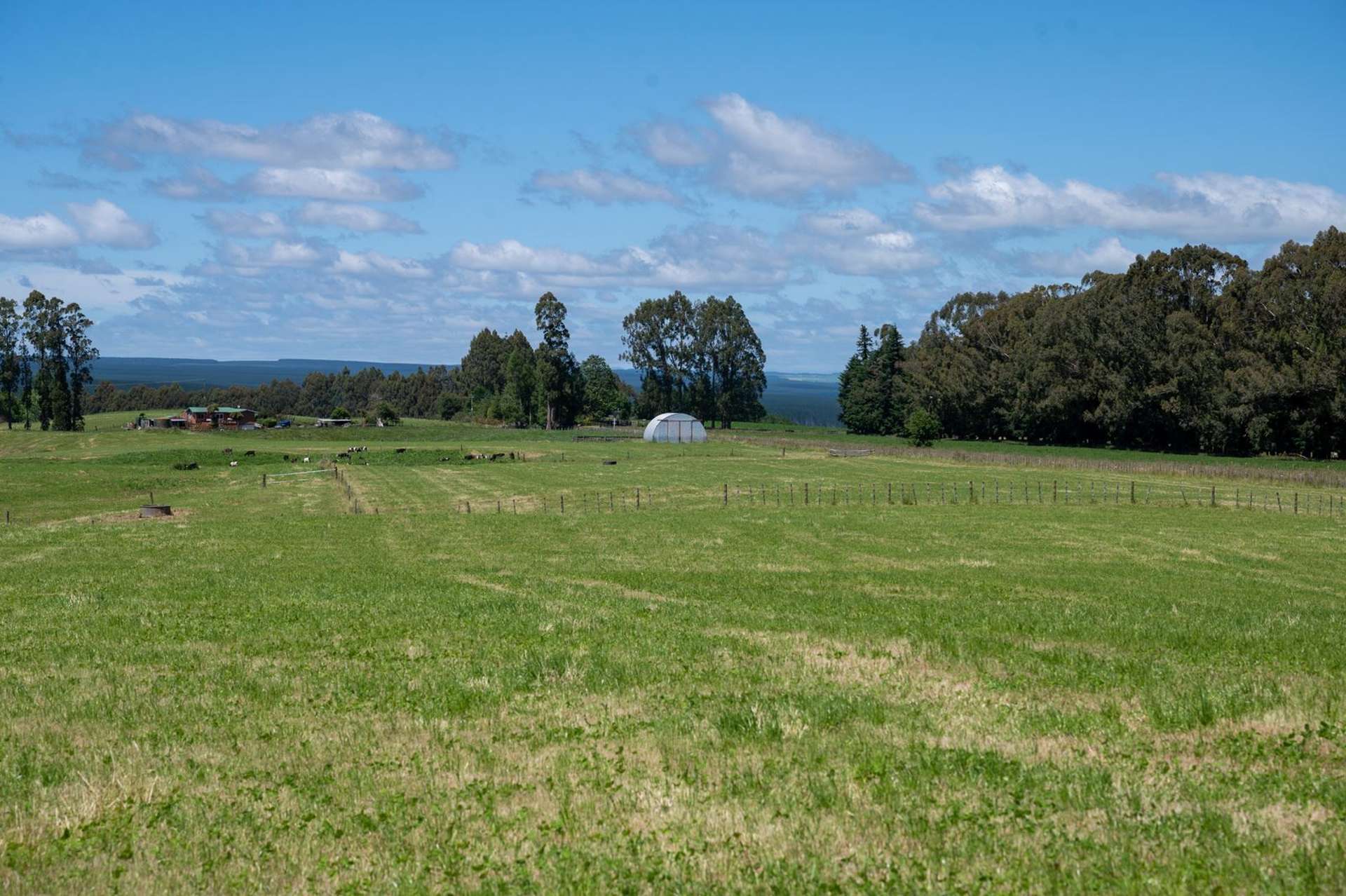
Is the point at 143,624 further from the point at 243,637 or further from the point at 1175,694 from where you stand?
the point at 1175,694

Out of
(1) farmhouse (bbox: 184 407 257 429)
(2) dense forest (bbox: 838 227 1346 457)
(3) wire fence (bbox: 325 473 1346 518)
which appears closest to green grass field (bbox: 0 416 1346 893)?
(3) wire fence (bbox: 325 473 1346 518)

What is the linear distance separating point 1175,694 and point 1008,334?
133m

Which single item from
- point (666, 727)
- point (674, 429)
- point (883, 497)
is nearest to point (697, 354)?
point (674, 429)

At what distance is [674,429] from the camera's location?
13300 centimetres

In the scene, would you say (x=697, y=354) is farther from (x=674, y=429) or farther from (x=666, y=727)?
(x=666, y=727)

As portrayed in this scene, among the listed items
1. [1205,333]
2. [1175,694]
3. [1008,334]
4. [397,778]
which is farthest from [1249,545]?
[1008,334]

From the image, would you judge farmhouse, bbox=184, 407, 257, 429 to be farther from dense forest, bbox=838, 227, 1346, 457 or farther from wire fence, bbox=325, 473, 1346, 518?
wire fence, bbox=325, 473, 1346, 518

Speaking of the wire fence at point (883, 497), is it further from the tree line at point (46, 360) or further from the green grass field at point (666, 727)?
the tree line at point (46, 360)

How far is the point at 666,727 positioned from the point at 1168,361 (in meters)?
105

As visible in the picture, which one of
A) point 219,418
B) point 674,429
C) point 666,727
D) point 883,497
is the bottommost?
point 883,497

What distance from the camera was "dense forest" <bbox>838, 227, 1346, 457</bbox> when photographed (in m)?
93.8

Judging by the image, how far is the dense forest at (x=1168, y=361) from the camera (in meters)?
93.8

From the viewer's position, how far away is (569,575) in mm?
29031

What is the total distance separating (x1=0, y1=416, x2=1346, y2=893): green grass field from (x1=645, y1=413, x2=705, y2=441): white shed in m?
99.8
